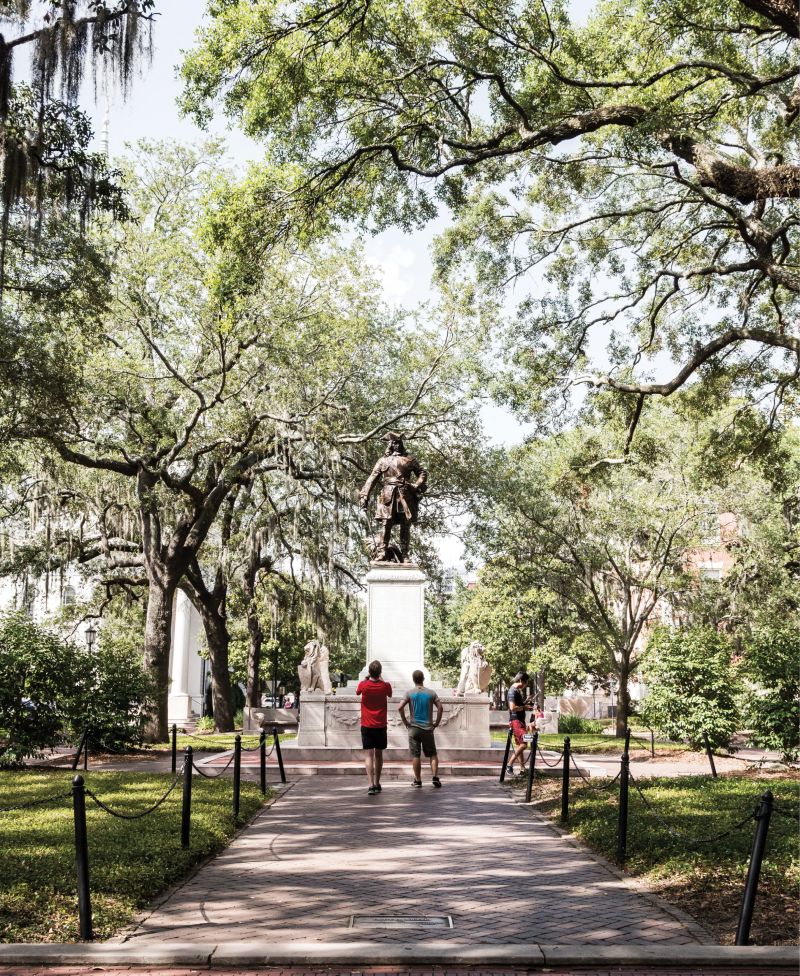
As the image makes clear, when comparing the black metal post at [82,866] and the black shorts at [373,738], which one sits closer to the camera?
the black metal post at [82,866]

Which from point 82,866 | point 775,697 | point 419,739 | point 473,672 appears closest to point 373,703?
point 419,739

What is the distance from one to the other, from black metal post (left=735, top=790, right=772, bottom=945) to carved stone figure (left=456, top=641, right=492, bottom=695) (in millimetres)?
14855

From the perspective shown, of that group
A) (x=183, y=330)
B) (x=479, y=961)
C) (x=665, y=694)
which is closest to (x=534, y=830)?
(x=479, y=961)

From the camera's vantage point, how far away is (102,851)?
8.80 meters

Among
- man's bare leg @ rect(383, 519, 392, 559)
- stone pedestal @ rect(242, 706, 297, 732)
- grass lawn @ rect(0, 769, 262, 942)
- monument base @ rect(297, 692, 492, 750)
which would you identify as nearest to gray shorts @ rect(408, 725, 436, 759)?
grass lawn @ rect(0, 769, 262, 942)

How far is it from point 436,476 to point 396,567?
8115mm

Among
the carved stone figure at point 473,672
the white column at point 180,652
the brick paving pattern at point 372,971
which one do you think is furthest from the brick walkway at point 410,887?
the white column at point 180,652

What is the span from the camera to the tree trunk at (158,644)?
24.2 metres

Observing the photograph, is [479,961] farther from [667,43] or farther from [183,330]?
[183,330]

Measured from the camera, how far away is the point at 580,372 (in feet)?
63.7

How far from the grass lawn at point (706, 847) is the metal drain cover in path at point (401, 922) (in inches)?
75.9

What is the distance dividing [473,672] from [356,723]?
3.46 meters

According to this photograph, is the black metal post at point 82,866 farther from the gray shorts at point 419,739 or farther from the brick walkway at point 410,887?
the gray shorts at point 419,739

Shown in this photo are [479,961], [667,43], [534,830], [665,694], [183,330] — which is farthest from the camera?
[183,330]
